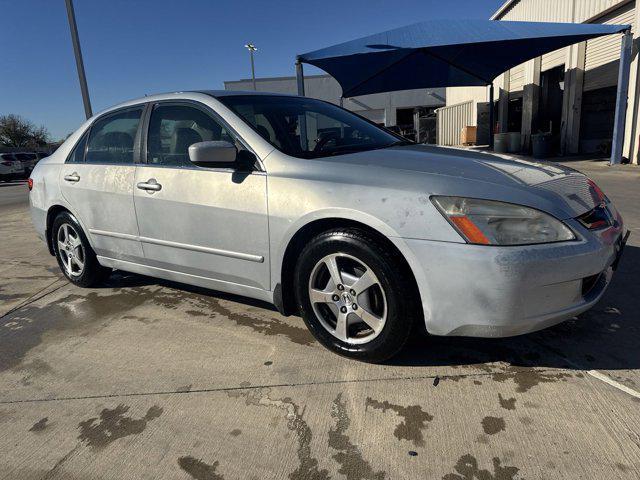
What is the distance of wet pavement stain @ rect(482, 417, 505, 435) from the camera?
1.90m

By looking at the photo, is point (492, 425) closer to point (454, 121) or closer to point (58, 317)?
point (58, 317)

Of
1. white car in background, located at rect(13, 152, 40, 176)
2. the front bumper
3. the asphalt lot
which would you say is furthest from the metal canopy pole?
white car in background, located at rect(13, 152, 40, 176)

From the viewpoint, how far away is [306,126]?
10.5 ft

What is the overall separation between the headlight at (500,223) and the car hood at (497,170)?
14 centimetres

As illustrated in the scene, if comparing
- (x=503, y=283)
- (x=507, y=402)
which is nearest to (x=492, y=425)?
(x=507, y=402)

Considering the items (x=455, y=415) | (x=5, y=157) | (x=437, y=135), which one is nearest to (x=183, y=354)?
(x=455, y=415)

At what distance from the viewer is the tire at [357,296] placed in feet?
7.23

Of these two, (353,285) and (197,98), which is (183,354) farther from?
(197,98)

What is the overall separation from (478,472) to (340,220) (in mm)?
1270

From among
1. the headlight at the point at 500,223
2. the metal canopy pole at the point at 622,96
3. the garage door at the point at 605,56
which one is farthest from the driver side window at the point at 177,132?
the garage door at the point at 605,56

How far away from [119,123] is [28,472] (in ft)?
8.45

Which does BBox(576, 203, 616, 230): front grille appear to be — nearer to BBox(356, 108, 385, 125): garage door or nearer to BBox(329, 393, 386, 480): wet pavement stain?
BBox(329, 393, 386, 480): wet pavement stain

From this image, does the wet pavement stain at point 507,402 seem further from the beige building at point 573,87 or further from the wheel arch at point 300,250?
the beige building at point 573,87

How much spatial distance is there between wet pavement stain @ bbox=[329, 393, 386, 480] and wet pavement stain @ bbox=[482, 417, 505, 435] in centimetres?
51
